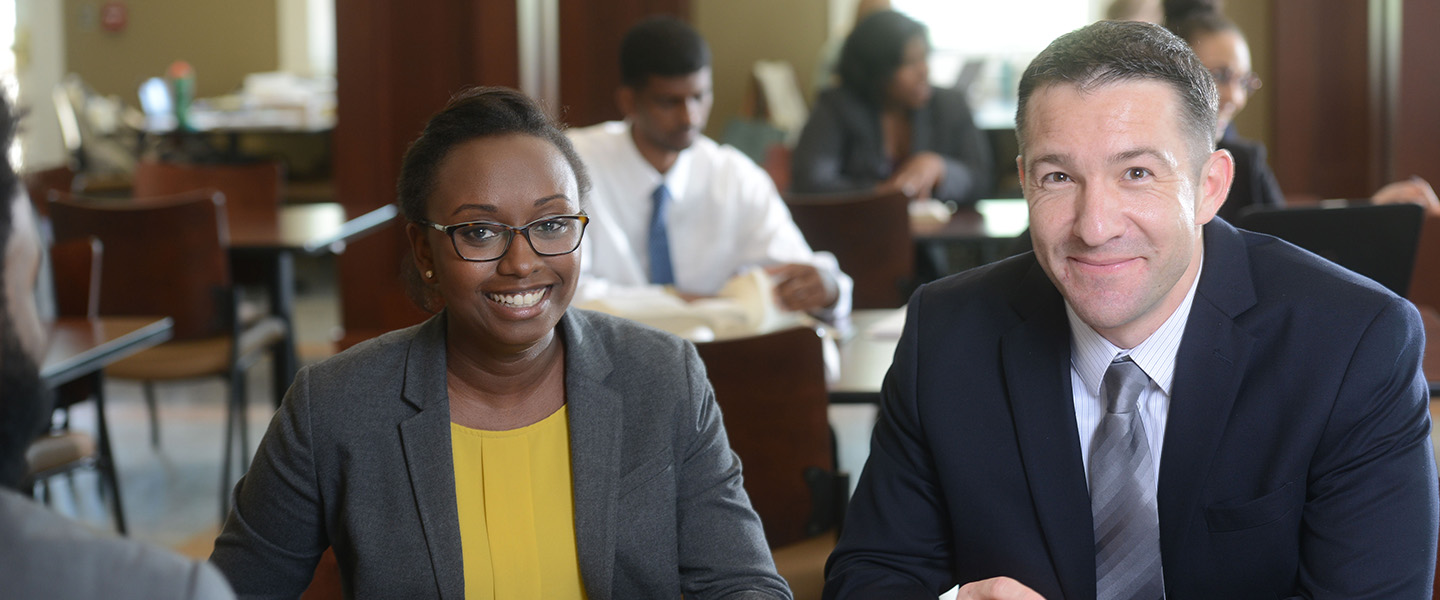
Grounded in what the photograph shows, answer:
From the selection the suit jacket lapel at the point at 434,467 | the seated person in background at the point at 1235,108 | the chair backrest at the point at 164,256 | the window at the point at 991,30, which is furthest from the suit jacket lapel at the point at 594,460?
the window at the point at 991,30

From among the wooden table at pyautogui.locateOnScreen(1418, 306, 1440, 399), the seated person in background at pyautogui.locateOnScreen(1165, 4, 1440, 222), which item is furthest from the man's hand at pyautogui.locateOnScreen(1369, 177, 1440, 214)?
the wooden table at pyautogui.locateOnScreen(1418, 306, 1440, 399)

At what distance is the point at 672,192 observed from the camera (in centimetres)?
322

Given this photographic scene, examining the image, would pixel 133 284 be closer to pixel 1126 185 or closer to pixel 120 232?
pixel 120 232

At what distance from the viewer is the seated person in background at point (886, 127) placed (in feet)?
14.8

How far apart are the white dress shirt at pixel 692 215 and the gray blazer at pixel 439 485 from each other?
168 cm

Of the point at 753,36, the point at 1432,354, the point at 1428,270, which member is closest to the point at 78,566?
the point at 1432,354

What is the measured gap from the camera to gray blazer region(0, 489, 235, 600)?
26.6 inches

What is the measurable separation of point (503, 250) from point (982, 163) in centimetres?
349

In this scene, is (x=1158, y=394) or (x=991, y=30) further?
(x=991, y=30)

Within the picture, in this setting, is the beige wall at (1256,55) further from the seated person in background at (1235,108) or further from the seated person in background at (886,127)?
the seated person in background at (1235,108)

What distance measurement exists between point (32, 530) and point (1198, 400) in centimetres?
104

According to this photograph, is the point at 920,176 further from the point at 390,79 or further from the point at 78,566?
the point at 78,566

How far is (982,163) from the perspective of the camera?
4.71 meters

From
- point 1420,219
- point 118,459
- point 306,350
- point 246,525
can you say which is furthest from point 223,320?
point 1420,219
